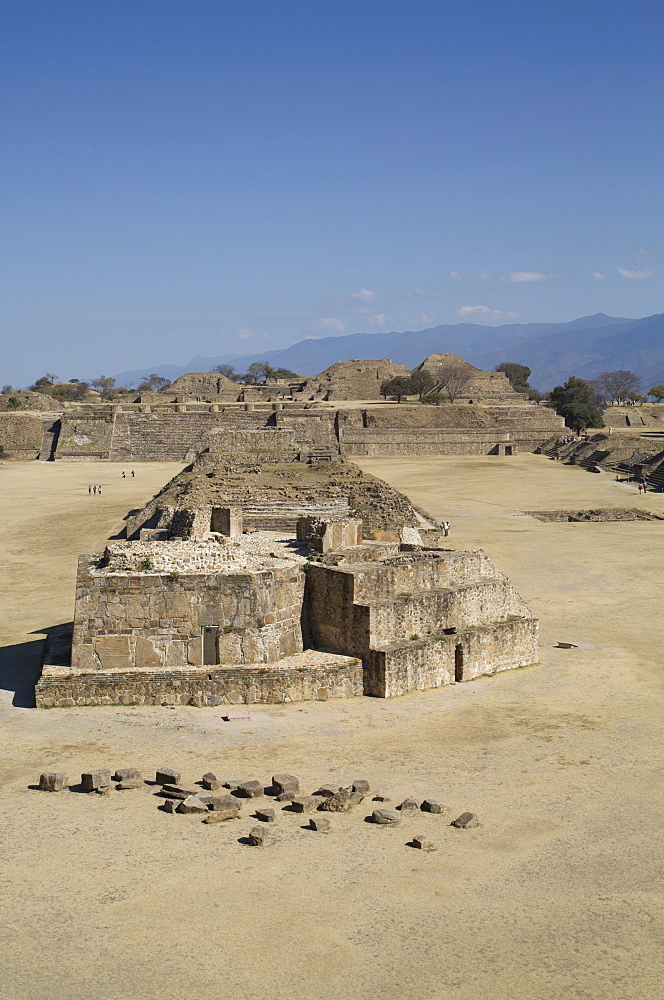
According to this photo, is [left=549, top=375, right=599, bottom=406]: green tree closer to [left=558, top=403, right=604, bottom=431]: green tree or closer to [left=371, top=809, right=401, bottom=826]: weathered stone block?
[left=558, top=403, right=604, bottom=431]: green tree

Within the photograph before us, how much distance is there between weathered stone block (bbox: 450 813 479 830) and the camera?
8.07 meters

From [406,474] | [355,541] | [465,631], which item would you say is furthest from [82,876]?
[406,474]

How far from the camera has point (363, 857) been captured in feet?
24.8

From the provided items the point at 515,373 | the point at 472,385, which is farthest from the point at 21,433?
the point at 515,373

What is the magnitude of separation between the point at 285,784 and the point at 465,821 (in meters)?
1.58

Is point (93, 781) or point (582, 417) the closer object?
point (93, 781)

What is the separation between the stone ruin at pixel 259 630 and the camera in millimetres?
11203

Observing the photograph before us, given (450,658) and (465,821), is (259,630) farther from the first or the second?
(465,821)

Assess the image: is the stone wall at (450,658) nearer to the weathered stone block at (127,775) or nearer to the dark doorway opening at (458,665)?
the dark doorway opening at (458,665)

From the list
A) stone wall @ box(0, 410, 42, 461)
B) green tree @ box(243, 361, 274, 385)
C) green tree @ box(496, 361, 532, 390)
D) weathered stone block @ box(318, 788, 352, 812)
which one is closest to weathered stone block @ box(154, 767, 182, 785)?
weathered stone block @ box(318, 788, 352, 812)

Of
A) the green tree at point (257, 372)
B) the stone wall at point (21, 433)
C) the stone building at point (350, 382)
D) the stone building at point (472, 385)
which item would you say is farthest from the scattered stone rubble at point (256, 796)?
the green tree at point (257, 372)

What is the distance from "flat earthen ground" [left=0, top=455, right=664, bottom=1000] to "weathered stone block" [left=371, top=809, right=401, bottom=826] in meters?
0.13

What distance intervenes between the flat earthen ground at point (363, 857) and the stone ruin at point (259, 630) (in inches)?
12.2

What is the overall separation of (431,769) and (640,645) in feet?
20.8
